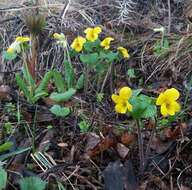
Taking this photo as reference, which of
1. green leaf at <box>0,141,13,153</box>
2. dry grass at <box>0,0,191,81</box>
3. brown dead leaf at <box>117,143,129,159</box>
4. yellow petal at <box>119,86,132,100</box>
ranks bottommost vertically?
brown dead leaf at <box>117,143,129,159</box>

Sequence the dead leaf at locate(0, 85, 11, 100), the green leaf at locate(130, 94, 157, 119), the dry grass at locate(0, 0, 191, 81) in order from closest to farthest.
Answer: the green leaf at locate(130, 94, 157, 119)
the dead leaf at locate(0, 85, 11, 100)
the dry grass at locate(0, 0, 191, 81)

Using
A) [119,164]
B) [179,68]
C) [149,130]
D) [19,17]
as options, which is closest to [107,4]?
[19,17]

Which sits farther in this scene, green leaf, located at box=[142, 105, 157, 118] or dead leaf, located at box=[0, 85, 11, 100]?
dead leaf, located at box=[0, 85, 11, 100]

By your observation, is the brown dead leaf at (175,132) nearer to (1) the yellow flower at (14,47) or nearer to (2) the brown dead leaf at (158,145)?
(2) the brown dead leaf at (158,145)

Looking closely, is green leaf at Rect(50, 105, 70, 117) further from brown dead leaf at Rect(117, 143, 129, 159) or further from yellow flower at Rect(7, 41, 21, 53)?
yellow flower at Rect(7, 41, 21, 53)

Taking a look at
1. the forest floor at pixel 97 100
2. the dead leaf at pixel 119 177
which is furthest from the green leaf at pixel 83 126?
the dead leaf at pixel 119 177

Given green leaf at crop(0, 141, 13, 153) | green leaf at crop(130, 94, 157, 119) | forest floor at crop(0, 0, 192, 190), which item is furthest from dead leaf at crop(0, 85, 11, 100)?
green leaf at crop(130, 94, 157, 119)

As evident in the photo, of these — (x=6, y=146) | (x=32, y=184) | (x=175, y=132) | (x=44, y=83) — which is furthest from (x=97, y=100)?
(x=32, y=184)
